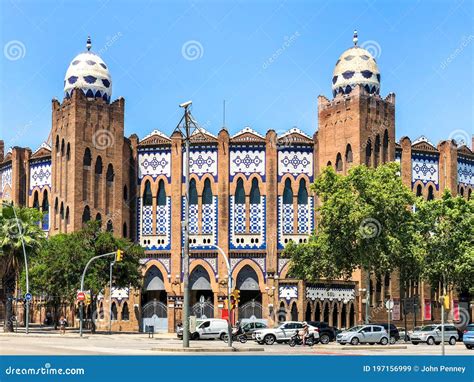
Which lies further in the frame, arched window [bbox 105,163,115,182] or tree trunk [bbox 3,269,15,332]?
arched window [bbox 105,163,115,182]

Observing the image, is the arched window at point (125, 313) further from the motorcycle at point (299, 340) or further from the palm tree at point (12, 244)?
the motorcycle at point (299, 340)

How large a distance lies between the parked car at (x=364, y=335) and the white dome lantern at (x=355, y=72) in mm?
26263

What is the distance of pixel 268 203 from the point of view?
68.9 m

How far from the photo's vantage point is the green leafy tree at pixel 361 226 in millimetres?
51500

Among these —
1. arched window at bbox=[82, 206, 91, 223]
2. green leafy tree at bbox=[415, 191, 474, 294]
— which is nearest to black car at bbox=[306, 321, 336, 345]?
green leafy tree at bbox=[415, 191, 474, 294]

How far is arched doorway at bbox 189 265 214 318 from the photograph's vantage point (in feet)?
221

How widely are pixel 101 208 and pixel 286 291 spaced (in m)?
15.9

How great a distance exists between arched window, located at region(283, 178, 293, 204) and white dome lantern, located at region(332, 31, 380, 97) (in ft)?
26.6

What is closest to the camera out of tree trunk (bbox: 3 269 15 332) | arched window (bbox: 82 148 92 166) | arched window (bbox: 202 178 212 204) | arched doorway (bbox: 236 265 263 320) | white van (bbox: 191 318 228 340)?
white van (bbox: 191 318 228 340)

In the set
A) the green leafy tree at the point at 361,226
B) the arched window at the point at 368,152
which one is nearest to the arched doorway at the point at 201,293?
the green leafy tree at the point at 361,226

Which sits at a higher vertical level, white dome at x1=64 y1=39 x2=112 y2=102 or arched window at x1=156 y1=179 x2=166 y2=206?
white dome at x1=64 y1=39 x2=112 y2=102

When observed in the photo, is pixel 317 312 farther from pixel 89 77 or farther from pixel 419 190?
pixel 89 77

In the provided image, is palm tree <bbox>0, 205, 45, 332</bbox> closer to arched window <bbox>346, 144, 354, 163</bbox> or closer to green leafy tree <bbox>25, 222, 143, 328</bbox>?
green leafy tree <bbox>25, 222, 143, 328</bbox>

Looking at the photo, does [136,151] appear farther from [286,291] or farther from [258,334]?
[258,334]
